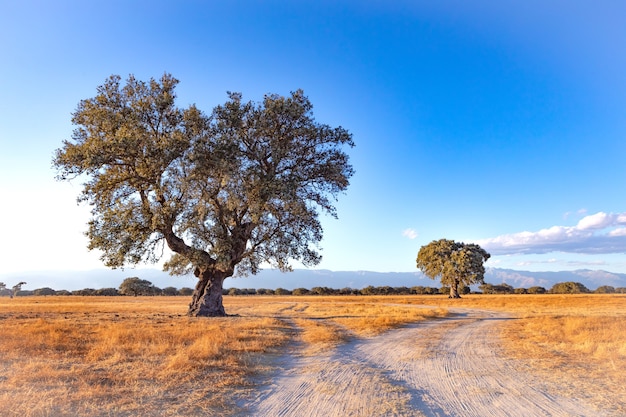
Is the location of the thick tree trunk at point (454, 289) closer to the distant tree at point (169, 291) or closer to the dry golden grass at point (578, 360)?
the dry golden grass at point (578, 360)

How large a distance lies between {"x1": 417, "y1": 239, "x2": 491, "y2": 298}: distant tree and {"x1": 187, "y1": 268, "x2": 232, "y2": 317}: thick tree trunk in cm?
5680

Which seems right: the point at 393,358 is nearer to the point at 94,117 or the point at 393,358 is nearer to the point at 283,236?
the point at 283,236

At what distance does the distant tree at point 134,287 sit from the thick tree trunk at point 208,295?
75931 mm

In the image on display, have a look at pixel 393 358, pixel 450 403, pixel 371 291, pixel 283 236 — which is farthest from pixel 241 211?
pixel 371 291

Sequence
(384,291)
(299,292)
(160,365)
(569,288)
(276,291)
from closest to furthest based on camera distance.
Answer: (160,365) < (299,292) < (384,291) < (569,288) < (276,291)

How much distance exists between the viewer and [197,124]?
28.1m

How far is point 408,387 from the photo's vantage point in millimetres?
9383

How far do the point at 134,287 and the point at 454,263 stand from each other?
76339 mm

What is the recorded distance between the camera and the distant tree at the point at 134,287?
9750 centimetres

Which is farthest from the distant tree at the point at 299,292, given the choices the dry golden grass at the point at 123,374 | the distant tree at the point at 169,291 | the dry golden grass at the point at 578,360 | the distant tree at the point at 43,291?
the dry golden grass at the point at 123,374

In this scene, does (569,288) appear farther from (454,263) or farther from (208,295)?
(208,295)

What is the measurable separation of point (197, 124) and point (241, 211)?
7.04 meters

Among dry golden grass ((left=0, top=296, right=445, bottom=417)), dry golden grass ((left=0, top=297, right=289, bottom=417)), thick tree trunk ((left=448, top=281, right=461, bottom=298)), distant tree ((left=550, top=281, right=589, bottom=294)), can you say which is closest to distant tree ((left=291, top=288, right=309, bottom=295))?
thick tree trunk ((left=448, top=281, right=461, bottom=298))

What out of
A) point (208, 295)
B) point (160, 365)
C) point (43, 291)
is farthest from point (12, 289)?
point (160, 365)
